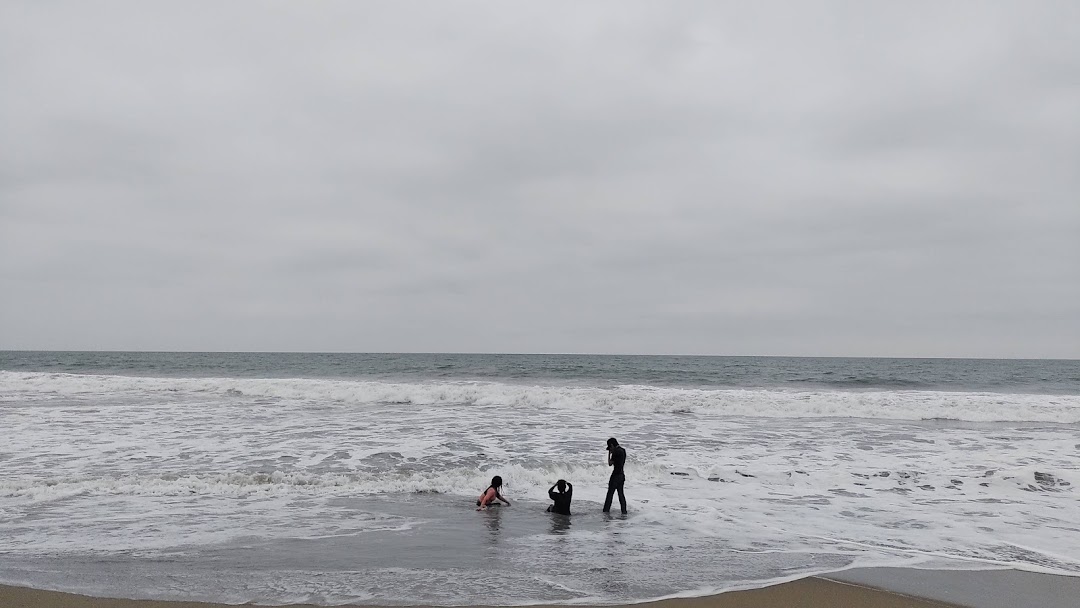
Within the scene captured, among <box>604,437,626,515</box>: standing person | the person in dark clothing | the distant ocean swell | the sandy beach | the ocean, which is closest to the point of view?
the sandy beach

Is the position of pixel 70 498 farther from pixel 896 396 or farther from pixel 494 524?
pixel 896 396

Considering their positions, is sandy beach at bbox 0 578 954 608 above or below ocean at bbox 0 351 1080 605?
above

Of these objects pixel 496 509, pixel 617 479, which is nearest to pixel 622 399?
pixel 617 479

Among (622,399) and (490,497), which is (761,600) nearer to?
(490,497)

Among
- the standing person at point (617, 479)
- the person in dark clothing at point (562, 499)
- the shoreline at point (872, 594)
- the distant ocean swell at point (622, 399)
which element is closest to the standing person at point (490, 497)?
the person in dark clothing at point (562, 499)

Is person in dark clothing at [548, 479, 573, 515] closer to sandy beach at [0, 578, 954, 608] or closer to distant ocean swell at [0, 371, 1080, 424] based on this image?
sandy beach at [0, 578, 954, 608]

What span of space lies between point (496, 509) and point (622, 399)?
19.1m

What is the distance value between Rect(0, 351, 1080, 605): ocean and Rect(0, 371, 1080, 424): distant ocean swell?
2446mm

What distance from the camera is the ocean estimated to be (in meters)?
7.09

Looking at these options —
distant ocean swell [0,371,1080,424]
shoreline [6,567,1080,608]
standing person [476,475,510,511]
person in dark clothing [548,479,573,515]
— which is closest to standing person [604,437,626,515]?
person in dark clothing [548,479,573,515]

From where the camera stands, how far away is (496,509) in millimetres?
10492

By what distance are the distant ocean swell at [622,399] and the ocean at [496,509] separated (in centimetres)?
245

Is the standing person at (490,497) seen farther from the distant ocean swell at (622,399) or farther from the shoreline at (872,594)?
the distant ocean swell at (622,399)

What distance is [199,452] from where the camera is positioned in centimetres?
1479
